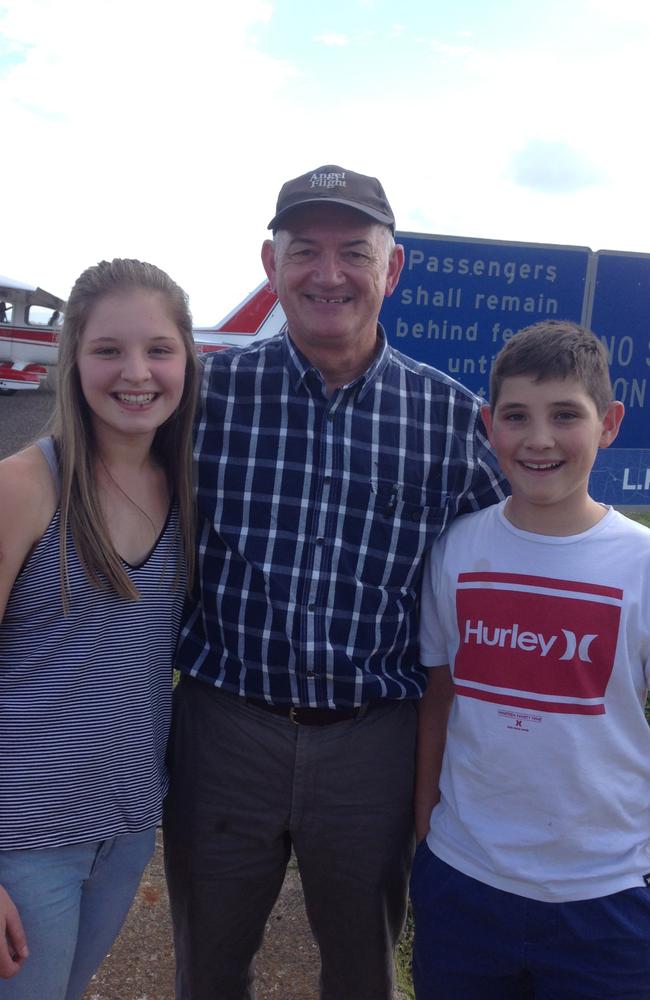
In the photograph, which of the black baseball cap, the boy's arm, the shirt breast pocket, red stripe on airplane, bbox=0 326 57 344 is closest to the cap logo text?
the black baseball cap

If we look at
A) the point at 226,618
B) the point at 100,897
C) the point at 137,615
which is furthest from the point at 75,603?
the point at 100,897

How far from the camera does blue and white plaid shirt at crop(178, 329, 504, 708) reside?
2127 millimetres

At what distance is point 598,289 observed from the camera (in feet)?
11.3

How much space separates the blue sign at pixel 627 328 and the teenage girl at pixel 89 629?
2.05 m

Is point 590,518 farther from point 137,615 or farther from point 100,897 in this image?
point 100,897

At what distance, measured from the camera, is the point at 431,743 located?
2.19 metres

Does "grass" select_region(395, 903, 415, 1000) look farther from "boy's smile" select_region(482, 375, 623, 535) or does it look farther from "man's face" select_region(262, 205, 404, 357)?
"man's face" select_region(262, 205, 404, 357)

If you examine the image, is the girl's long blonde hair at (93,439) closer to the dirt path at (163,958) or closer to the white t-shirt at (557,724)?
the white t-shirt at (557,724)

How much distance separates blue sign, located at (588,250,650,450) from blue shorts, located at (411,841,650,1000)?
7.39 feet

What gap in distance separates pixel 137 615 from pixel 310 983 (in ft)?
5.11

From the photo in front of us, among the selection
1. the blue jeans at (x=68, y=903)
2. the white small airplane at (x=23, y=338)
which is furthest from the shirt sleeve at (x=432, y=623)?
the white small airplane at (x=23, y=338)

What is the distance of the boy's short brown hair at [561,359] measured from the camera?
1.86 m

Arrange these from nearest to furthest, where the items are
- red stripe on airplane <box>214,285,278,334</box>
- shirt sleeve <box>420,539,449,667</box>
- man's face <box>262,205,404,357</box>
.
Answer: shirt sleeve <box>420,539,449,667</box>, man's face <box>262,205,404,357</box>, red stripe on airplane <box>214,285,278,334</box>

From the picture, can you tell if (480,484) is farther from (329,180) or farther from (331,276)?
(329,180)
